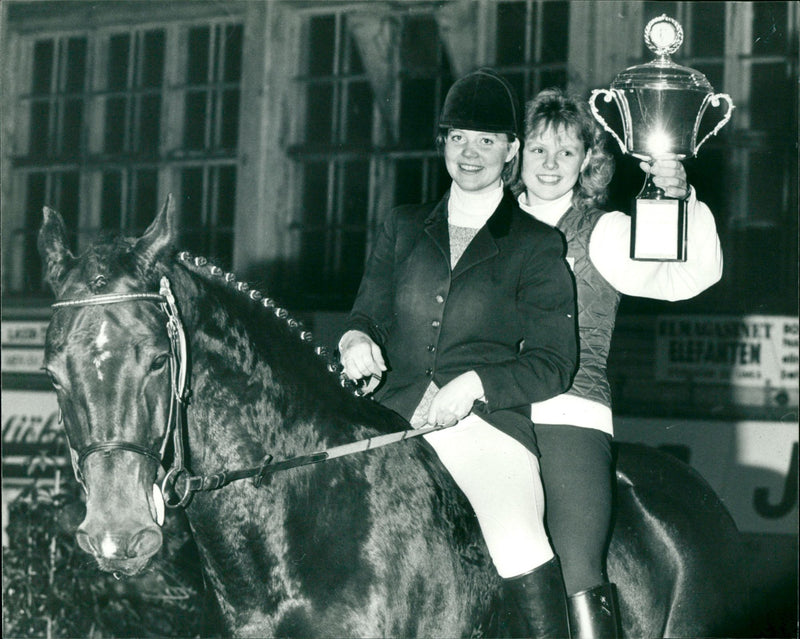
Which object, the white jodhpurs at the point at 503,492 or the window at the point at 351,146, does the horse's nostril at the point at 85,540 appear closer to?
the white jodhpurs at the point at 503,492

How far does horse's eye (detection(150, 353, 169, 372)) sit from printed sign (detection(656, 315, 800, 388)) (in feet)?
16.3

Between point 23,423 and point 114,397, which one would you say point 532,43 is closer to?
point 23,423

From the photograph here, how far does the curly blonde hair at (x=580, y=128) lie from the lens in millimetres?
3301

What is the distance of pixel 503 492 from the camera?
2.73 meters

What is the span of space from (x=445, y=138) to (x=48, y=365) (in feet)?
4.41

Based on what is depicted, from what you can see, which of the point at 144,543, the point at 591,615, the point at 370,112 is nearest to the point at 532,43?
the point at 370,112

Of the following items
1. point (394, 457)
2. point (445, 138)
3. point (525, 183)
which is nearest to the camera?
point (394, 457)

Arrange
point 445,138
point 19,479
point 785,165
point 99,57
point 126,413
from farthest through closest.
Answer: point 99,57, point 19,479, point 785,165, point 445,138, point 126,413

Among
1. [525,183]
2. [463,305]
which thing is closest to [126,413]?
[463,305]

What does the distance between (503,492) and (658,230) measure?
87 centimetres

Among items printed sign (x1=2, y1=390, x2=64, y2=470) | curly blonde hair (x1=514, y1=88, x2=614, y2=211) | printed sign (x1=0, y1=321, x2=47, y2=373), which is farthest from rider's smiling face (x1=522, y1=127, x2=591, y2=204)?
printed sign (x1=0, y1=321, x2=47, y2=373)

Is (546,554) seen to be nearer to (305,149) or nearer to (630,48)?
(630,48)

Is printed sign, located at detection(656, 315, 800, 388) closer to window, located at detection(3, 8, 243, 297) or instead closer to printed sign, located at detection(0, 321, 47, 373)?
window, located at detection(3, 8, 243, 297)

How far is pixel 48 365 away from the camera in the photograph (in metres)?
2.30
